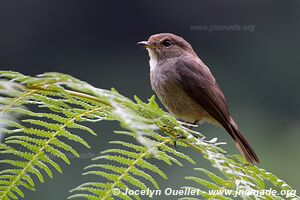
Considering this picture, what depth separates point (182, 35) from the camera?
1798 cm

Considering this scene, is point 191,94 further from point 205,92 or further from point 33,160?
point 33,160

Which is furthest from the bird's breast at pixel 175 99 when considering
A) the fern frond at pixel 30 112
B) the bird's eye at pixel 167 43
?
the fern frond at pixel 30 112

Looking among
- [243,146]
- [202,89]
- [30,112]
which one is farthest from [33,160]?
[202,89]

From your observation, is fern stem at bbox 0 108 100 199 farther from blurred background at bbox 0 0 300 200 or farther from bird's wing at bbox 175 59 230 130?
blurred background at bbox 0 0 300 200

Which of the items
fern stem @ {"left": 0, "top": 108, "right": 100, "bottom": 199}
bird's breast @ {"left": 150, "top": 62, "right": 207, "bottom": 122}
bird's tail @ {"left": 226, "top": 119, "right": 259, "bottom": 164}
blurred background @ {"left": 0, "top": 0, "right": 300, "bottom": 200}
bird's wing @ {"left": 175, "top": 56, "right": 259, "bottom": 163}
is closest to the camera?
fern stem @ {"left": 0, "top": 108, "right": 100, "bottom": 199}

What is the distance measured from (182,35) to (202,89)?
14.1 m

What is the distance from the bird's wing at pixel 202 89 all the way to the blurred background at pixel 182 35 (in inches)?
324

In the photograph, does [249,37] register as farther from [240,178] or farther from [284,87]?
[240,178]

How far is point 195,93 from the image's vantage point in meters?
3.94

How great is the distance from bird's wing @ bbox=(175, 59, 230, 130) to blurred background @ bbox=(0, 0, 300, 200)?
27.0ft

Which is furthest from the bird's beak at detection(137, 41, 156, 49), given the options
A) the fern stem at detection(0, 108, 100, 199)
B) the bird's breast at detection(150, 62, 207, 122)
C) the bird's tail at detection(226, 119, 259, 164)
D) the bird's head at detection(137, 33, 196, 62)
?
the fern stem at detection(0, 108, 100, 199)

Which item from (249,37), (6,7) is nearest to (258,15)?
(249,37)

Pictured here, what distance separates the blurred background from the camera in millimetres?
14469

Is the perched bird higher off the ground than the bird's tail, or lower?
higher
